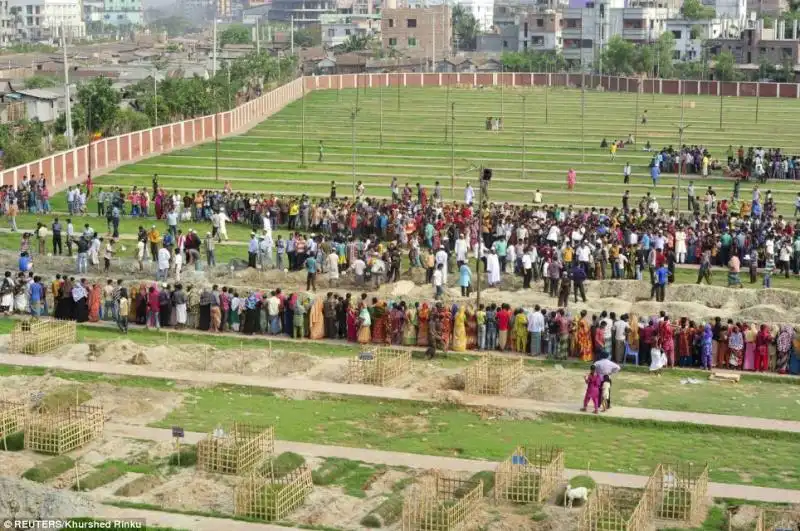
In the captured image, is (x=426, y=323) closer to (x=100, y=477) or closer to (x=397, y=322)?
(x=397, y=322)

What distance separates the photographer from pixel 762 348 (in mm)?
32000

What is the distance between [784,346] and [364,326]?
9.28 meters

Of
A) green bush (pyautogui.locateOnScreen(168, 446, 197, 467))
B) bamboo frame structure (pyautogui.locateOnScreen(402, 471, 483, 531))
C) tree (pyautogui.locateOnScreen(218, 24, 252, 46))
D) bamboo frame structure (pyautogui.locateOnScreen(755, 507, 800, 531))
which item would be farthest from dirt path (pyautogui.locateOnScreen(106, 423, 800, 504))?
tree (pyautogui.locateOnScreen(218, 24, 252, 46))

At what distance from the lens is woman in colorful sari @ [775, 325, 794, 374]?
31.9 m

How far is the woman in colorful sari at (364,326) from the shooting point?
112ft

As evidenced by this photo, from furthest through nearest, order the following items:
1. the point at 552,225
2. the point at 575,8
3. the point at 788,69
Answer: the point at 575,8, the point at 788,69, the point at 552,225

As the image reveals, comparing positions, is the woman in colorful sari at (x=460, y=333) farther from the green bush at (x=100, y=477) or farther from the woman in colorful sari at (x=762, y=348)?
the green bush at (x=100, y=477)

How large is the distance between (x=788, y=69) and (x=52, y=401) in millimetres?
97670

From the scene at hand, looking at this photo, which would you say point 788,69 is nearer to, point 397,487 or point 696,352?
point 696,352

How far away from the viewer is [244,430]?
26375mm

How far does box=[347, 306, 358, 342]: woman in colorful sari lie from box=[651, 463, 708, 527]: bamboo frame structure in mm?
11867

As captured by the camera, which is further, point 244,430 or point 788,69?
point 788,69

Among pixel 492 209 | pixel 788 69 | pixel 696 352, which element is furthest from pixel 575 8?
pixel 696 352

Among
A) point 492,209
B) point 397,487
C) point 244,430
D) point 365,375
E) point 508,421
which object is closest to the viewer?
point 397,487
